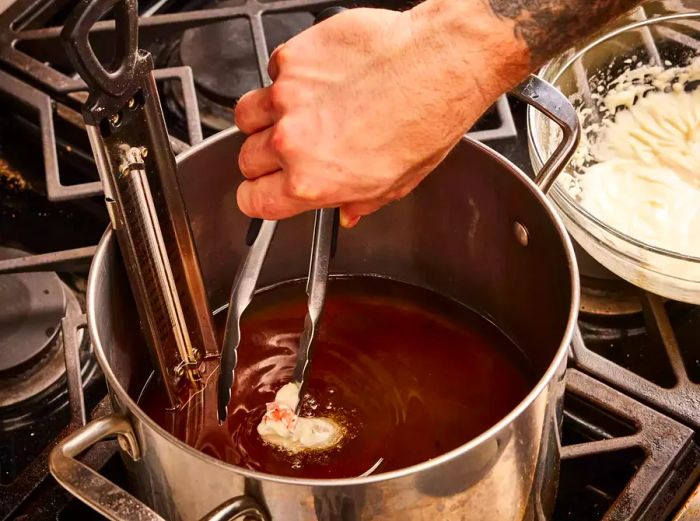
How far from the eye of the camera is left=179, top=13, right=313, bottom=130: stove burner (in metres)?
0.92

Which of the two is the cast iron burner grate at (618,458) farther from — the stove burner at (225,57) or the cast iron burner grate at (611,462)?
the stove burner at (225,57)

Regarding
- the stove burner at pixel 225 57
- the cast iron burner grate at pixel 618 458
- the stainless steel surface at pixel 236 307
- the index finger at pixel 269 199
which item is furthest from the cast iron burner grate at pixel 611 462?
the stove burner at pixel 225 57

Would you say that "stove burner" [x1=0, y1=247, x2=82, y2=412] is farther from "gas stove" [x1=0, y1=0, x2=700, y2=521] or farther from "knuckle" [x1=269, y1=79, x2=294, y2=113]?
"knuckle" [x1=269, y1=79, x2=294, y2=113]

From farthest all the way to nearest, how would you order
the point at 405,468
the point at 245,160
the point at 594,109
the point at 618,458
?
1. the point at 594,109
2. the point at 618,458
3. the point at 245,160
4. the point at 405,468

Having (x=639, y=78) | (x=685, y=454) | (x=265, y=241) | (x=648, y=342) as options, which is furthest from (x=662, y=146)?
(x=265, y=241)

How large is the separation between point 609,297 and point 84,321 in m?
0.47

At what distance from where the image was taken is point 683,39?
0.95 m

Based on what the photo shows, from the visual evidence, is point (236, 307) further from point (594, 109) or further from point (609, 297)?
point (594, 109)

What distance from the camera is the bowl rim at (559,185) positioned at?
721 millimetres

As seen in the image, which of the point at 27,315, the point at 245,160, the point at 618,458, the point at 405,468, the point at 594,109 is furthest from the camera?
the point at 594,109

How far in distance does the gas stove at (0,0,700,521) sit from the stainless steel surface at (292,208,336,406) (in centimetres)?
16

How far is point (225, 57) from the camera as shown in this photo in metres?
0.96

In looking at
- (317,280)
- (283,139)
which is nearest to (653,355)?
(317,280)

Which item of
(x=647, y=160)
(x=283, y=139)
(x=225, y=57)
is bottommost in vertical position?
(x=647, y=160)
